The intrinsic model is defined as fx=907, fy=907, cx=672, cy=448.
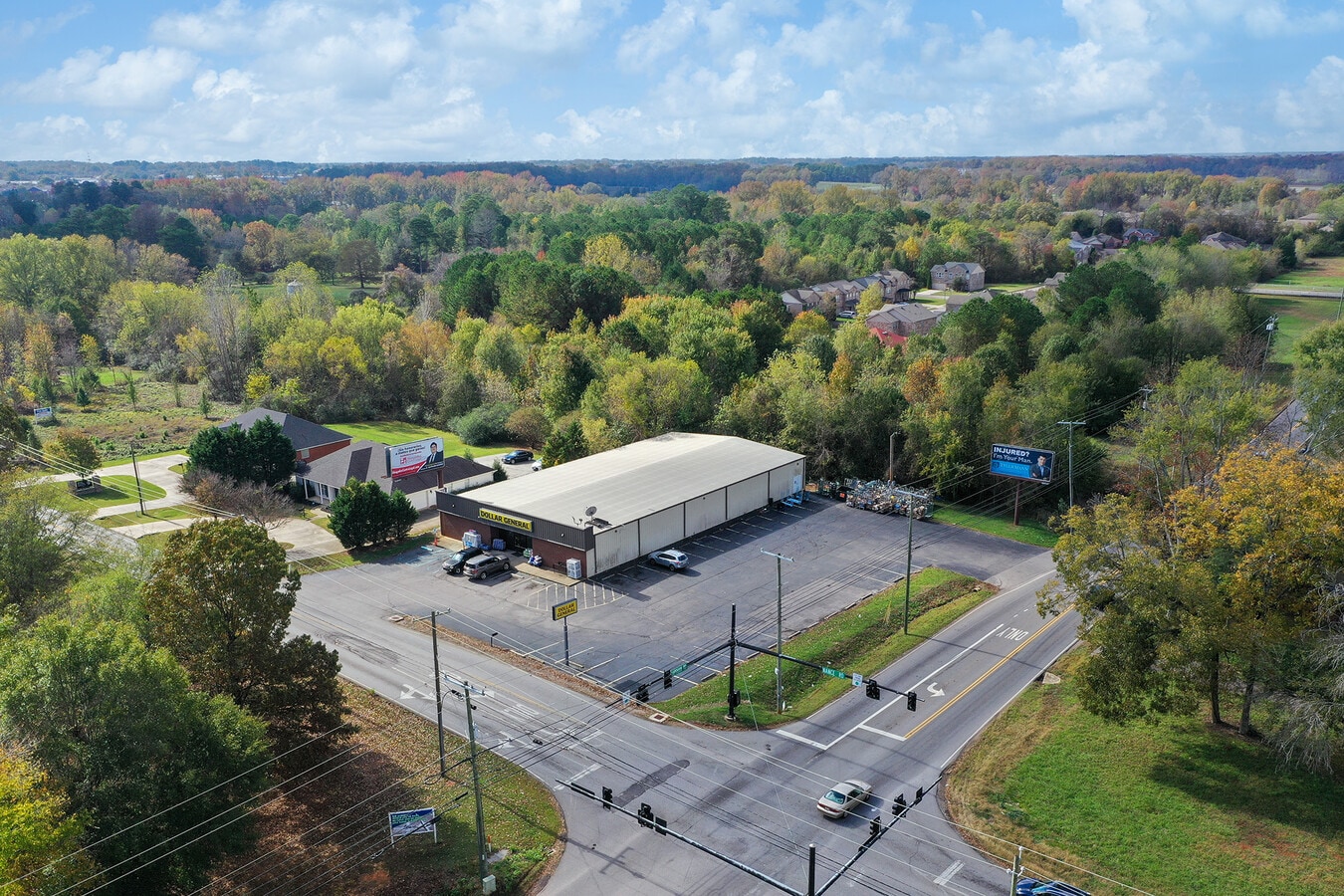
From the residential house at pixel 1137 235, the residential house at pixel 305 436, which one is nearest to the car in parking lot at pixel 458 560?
the residential house at pixel 305 436

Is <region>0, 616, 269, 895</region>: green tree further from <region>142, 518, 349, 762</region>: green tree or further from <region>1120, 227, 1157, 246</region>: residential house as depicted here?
<region>1120, 227, 1157, 246</region>: residential house

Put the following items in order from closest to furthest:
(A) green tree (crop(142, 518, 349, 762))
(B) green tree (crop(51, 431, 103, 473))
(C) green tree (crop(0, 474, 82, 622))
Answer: (A) green tree (crop(142, 518, 349, 762)) < (C) green tree (crop(0, 474, 82, 622)) < (B) green tree (crop(51, 431, 103, 473))

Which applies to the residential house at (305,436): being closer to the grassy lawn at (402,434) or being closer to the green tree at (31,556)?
the grassy lawn at (402,434)

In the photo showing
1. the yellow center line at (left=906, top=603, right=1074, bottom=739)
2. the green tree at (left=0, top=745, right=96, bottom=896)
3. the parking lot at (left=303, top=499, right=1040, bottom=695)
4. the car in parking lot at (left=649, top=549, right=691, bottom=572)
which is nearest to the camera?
the green tree at (left=0, top=745, right=96, bottom=896)

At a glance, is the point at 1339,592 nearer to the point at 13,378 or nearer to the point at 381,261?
the point at 13,378

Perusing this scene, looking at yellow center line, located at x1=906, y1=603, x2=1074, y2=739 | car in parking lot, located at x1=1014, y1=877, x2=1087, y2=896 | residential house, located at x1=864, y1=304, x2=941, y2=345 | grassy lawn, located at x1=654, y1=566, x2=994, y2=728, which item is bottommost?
car in parking lot, located at x1=1014, y1=877, x2=1087, y2=896

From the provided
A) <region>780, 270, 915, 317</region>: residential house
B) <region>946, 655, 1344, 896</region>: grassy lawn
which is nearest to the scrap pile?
<region>946, 655, 1344, 896</region>: grassy lawn
